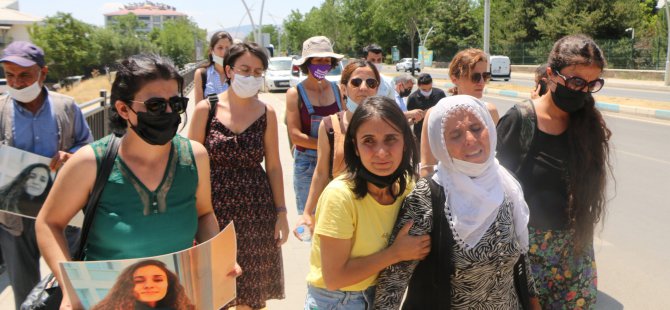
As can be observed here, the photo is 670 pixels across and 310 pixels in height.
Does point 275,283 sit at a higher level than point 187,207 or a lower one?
lower

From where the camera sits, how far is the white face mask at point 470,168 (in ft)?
6.99

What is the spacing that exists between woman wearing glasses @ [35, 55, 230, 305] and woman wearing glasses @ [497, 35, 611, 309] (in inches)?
60.0

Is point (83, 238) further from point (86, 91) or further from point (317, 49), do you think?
point (86, 91)

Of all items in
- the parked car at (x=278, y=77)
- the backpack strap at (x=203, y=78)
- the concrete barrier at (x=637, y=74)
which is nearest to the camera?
the backpack strap at (x=203, y=78)

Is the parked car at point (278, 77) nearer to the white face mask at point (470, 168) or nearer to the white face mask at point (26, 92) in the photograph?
the white face mask at point (26, 92)

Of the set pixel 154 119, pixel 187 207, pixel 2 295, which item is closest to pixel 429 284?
pixel 187 207

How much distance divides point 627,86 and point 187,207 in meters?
33.9

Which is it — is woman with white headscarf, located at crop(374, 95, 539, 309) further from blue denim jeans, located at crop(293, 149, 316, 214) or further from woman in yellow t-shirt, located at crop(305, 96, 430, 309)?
blue denim jeans, located at crop(293, 149, 316, 214)

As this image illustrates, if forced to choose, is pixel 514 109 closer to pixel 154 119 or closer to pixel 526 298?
pixel 526 298

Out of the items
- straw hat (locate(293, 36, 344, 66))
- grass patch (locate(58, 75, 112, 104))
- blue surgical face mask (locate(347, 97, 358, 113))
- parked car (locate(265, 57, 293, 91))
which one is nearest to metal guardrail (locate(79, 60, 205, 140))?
straw hat (locate(293, 36, 344, 66))

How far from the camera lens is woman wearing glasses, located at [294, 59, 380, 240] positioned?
342 cm

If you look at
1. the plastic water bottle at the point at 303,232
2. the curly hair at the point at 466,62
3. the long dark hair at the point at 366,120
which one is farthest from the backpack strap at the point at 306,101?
the long dark hair at the point at 366,120

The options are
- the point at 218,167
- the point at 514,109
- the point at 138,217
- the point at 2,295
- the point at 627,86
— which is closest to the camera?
the point at 138,217

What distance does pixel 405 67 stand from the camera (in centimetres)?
5644
